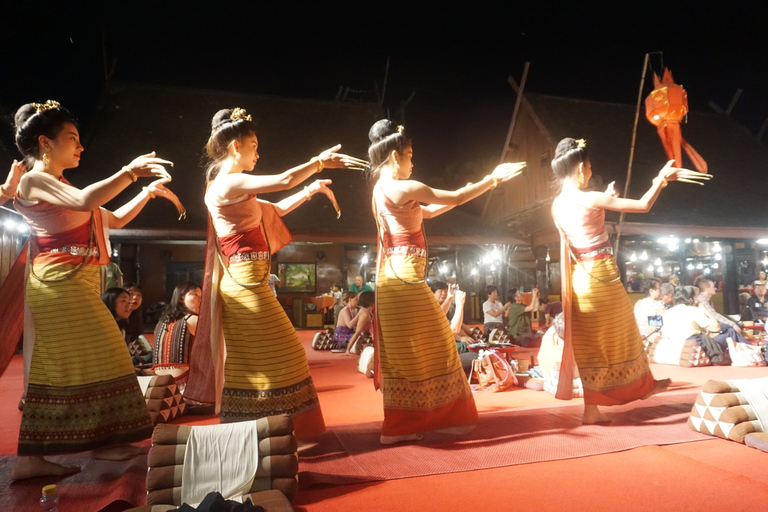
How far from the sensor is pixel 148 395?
3811 mm

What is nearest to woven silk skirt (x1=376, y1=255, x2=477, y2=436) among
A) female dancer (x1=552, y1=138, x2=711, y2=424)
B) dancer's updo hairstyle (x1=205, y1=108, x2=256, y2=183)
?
female dancer (x1=552, y1=138, x2=711, y2=424)

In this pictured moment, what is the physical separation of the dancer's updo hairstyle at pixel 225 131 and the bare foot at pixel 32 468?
66.6 inches

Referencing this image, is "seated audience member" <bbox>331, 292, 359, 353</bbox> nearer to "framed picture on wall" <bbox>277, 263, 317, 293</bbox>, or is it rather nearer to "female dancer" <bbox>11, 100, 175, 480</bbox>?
"framed picture on wall" <bbox>277, 263, 317, 293</bbox>

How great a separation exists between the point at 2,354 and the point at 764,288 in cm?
1228

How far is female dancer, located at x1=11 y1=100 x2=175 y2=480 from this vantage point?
8.41 ft

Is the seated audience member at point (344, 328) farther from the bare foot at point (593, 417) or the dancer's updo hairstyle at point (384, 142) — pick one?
the dancer's updo hairstyle at point (384, 142)

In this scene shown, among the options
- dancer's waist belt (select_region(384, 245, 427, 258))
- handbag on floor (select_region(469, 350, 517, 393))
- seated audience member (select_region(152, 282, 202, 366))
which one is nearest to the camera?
dancer's waist belt (select_region(384, 245, 427, 258))

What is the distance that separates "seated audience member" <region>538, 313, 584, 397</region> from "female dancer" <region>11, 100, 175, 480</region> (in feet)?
11.9

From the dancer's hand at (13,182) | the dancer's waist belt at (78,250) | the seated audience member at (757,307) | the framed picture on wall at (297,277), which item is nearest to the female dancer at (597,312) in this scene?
the dancer's waist belt at (78,250)

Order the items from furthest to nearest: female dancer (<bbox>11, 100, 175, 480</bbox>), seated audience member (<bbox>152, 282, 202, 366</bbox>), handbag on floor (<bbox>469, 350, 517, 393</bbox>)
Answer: handbag on floor (<bbox>469, 350, 517, 393</bbox>) < seated audience member (<bbox>152, 282, 202, 366</bbox>) < female dancer (<bbox>11, 100, 175, 480</bbox>)

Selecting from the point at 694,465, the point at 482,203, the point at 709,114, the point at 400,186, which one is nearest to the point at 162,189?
the point at 400,186

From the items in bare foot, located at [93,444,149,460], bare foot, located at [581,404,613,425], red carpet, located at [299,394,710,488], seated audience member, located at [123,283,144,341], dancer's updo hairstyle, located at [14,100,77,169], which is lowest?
bare foot, located at [93,444,149,460]

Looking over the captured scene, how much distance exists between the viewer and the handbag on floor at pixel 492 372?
5445 millimetres

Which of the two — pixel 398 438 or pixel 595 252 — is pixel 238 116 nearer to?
pixel 398 438
